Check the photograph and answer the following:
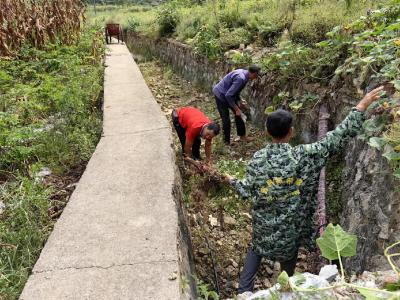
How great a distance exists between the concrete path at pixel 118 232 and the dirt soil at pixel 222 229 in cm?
40

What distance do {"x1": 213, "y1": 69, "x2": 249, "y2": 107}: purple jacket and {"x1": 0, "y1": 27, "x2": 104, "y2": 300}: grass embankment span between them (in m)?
1.83

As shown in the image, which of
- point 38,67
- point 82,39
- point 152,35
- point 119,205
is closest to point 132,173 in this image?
point 119,205

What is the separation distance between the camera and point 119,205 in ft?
10.5

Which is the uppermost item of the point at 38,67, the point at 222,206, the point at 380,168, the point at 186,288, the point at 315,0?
the point at 315,0

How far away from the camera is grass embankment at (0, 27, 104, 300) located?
2834 millimetres

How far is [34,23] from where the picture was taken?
8500 mm

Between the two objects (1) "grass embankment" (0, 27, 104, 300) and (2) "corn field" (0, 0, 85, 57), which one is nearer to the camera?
(1) "grass embankment" (0, 27, 104, 300)

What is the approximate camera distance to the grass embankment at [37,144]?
2.83 meters

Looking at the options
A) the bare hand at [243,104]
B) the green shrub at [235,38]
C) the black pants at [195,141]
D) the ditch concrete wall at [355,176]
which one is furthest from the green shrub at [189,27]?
the black pants at [195,141]

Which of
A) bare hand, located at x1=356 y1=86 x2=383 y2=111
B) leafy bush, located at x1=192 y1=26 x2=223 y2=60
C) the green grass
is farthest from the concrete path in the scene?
leafy bush, located at x1=192 y1=26 x2=223 y2=60

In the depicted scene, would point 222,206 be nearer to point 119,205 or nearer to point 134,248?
point 119,205

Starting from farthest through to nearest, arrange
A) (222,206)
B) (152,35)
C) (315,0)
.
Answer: (152,35)
(315,0)
(222,206)

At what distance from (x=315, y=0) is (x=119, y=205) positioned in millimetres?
5531

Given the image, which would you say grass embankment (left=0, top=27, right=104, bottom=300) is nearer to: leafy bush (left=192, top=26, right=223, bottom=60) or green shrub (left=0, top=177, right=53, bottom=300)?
green shrub (left=0, top=177, right=53, bottom=300)
